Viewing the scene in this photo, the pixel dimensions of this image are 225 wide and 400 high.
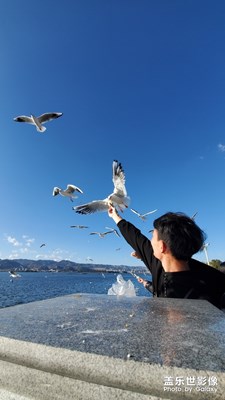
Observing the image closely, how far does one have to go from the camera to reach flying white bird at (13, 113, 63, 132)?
15.1m

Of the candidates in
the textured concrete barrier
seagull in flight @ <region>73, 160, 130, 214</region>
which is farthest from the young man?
seagull in flight @ <region>73, 160, 130, 214</region>

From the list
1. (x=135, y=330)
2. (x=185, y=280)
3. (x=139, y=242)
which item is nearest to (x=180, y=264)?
(x=185, y=280)

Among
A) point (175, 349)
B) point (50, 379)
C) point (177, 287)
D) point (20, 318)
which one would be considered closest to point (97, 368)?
point (50, 379)

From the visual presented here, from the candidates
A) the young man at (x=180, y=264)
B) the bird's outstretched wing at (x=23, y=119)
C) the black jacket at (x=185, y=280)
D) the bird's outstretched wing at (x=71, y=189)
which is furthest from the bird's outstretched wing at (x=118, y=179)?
the young man at (x=180, y=264)

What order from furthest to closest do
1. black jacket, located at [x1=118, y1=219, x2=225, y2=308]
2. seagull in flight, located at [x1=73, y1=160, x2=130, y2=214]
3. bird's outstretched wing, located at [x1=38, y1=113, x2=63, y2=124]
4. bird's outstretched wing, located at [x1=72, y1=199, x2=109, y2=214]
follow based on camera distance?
bird's outstretched wing, located at [x1=38, y1=113, x2=63, y2=124], seagull in flight, located at [x1=73, y1=160, x2=130, y2=214], bird's outstretched wing, located at [x1=72, y1=199, x2=109, y2=214], black jacket, located at [x1=118, y1=219, x2=225, y2=308]

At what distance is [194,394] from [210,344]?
1.49 feet

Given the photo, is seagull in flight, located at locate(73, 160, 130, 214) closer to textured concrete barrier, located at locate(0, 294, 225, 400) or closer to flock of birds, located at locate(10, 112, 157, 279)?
flock of birds, located at locate(10, 112, 157, 279)

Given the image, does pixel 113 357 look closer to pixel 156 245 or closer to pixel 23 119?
pixel 156 245

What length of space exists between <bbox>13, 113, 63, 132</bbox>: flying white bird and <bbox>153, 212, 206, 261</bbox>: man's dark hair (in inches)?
494

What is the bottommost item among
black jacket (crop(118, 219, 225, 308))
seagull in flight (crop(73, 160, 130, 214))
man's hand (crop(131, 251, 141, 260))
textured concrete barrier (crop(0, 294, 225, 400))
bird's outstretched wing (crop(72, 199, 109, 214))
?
textured concrete barrier (crop(0, 294, 225, 400))

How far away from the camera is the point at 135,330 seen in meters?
2.23

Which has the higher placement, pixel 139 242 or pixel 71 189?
pixel 71 189

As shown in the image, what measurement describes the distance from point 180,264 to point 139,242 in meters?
0.60

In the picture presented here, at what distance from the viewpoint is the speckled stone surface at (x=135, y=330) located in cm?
173
